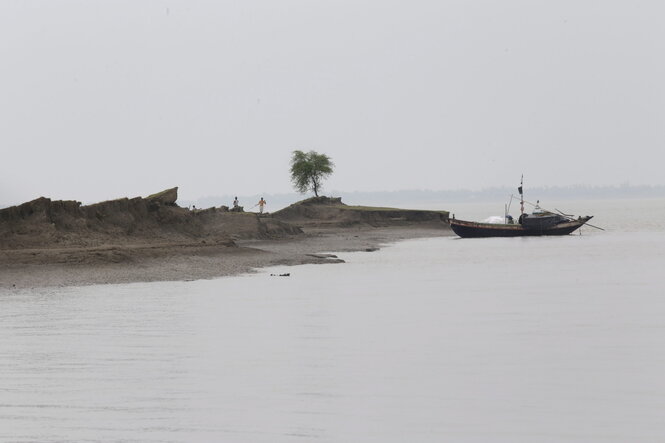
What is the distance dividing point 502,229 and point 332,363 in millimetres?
67776

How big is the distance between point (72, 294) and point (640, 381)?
19975mm

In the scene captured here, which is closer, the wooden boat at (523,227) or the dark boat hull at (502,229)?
the dark boat hull at (502,229)

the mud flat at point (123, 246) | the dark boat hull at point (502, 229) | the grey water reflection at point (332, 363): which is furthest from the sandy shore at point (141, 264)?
the dark boat hull at point (502, 229)

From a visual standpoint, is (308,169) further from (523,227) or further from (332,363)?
(332,363)

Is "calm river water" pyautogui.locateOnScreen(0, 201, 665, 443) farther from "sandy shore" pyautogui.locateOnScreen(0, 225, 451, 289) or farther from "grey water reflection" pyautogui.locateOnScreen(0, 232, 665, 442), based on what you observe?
"sandy shore" pyautogui.locateOnScreen(0, 225, 451, 289)

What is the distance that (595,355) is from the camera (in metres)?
17.3

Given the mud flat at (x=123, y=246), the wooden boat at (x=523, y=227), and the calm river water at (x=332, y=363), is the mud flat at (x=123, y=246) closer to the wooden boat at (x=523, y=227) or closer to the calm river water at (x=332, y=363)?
the calm river water at (x=332, y=363)

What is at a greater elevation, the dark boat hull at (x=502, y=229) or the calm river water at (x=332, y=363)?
the dark boat hull at (x=502, y=229)

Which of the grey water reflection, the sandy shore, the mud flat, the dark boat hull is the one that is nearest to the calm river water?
the grey water reflection

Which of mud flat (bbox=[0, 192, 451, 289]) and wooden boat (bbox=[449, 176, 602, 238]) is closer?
mud flat (bbox=[0, 192, 451, 289])

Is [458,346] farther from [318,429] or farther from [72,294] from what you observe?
[72,294]

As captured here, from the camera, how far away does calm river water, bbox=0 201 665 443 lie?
1183 centimetres

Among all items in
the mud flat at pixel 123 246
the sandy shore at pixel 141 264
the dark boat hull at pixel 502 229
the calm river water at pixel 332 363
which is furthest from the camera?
the dark boat hull at pixel 502 229

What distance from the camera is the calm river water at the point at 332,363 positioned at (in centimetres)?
1183
